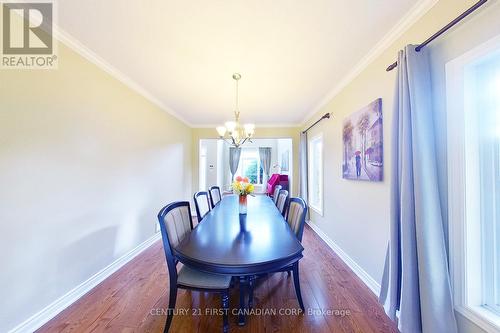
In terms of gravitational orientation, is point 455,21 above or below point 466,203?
above

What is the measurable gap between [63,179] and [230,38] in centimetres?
205

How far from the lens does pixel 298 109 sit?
4.01m

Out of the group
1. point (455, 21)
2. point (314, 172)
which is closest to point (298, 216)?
point (455, 21)

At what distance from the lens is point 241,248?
139cm

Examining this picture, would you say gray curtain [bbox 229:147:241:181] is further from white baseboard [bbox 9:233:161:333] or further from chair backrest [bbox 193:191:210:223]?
white baseboard [bbox 9:233:161:333]

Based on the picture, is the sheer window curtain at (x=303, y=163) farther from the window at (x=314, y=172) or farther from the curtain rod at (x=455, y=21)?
the curtain rod at (x=455, y=21)

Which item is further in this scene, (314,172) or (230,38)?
(314,172)

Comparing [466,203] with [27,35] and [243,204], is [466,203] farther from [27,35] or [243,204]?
[27,35]

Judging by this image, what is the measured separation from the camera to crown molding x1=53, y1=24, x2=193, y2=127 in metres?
1.80

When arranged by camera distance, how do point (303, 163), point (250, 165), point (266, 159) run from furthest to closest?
point (250, 165)
point (266, 159)
point (303, 163)

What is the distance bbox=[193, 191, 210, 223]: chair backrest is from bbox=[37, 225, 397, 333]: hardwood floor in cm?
82

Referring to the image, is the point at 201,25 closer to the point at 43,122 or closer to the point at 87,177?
the point at 43,122

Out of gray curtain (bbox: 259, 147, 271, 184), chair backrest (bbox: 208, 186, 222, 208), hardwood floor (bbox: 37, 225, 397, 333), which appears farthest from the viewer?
gray curtain (bbox: 259, 147, 271, 184)

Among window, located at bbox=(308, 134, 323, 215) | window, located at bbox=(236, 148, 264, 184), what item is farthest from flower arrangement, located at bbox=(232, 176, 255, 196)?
window, located at bbox=(236, 148, 264, 184)
